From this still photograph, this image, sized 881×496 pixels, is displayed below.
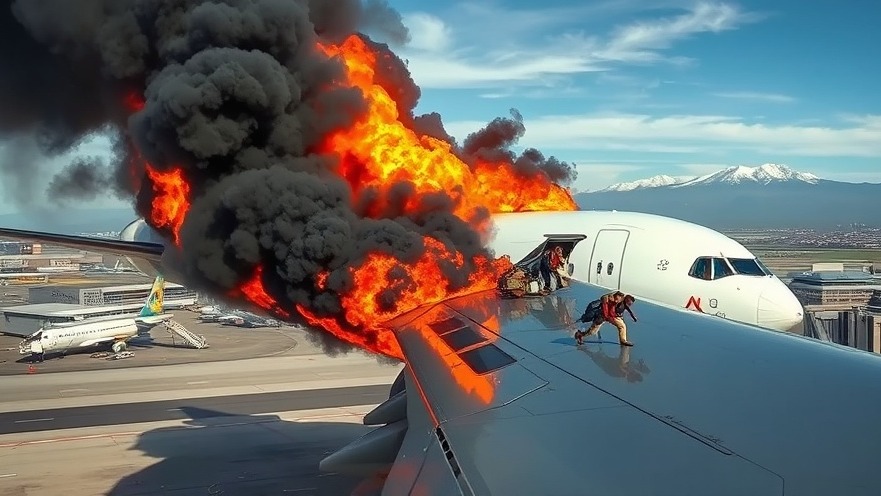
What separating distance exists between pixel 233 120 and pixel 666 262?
11.0 metres

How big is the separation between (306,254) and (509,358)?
344 inches

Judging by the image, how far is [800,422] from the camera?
6371 millimetres

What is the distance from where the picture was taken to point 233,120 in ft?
62.8

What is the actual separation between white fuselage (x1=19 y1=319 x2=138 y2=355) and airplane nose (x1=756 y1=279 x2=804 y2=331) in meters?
54.5

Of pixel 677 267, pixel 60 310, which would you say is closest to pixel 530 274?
pixel 677 267

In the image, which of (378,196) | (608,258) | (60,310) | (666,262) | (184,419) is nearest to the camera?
(666,262)

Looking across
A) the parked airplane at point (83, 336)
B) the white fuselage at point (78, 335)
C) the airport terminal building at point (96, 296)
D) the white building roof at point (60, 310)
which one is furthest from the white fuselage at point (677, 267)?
the airport terminal building at point (96, 296)

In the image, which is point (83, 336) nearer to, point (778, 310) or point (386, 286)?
point (386, 286)

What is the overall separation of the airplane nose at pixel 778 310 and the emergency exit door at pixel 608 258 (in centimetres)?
344

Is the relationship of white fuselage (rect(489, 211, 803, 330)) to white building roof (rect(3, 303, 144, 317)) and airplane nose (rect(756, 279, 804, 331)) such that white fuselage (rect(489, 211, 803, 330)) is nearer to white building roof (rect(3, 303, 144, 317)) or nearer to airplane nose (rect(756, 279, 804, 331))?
airplane nose (rect(756, 279, 804, 331))

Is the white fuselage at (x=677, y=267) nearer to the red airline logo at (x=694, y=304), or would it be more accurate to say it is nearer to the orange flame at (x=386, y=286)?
the red airline logo at (x=694, y=304)

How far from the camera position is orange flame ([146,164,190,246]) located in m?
20.5

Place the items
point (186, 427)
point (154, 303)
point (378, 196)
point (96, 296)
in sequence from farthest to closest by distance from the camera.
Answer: point (96, 296) → point (154, 303) → point (186, 427) → point (378, 196)

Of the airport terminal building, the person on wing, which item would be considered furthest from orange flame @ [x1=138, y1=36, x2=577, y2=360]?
the airport terminal building
